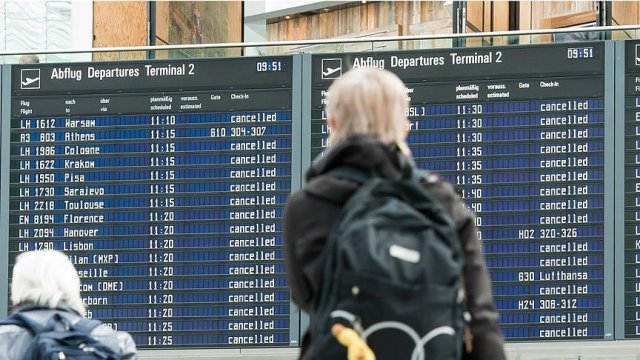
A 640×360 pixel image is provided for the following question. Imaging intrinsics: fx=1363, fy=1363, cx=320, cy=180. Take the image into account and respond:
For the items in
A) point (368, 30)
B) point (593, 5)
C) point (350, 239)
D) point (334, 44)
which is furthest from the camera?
point (368, 30)

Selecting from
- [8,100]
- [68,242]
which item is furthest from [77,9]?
[68,242]

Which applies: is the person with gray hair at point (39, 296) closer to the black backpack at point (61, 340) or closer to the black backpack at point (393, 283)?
the black backpack at point (61, 340)

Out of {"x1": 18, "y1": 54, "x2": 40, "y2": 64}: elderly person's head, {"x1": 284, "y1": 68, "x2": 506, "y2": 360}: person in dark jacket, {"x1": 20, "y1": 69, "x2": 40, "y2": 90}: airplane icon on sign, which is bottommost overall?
{"x1": 284, "y1": 68, "x2": 506, "y2": 360}: person in dark jacket

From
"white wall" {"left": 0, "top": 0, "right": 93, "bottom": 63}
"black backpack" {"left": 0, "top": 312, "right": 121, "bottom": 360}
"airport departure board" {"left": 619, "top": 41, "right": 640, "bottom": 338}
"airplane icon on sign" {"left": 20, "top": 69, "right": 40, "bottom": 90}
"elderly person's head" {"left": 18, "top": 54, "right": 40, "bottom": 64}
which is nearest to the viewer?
"black backpack" {"left": 0, "top": 312, "right": 121, "bottom": 360}

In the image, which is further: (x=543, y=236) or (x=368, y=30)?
(x=368, y=30)

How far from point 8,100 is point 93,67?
568 mm

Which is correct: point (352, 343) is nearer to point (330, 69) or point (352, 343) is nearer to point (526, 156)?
point (526, 156)

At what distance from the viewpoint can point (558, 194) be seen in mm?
7477

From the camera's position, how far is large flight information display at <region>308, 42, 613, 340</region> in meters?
7.42

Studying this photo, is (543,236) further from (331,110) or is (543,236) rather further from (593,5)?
(331,110)

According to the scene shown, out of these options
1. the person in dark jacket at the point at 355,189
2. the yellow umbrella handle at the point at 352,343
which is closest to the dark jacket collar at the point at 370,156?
the person in dark jacket at the point at 355,189

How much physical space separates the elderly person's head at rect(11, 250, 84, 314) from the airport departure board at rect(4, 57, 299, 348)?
330cm

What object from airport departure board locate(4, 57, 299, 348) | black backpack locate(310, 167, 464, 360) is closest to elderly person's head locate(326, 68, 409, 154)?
black backpack locate(310, 167, 464, 360)

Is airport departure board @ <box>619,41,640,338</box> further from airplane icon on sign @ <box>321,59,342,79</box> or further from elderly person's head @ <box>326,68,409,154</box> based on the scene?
elderly person's head @ <box>326,68,409,154</box>
